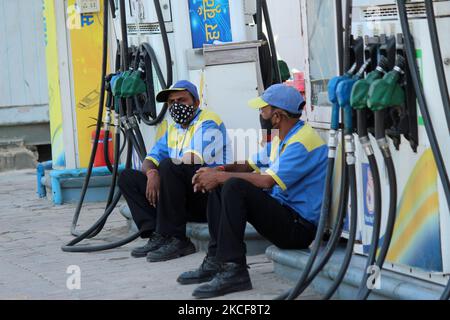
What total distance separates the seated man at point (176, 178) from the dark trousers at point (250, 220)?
97cm

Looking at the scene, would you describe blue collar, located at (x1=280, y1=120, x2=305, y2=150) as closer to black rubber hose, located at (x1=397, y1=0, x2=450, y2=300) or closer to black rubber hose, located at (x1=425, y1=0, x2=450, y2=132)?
black rubber hose, located at (x1=397, y1=0, x2=450, y2=300)

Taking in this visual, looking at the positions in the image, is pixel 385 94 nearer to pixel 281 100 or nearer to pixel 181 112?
pixel 281 100

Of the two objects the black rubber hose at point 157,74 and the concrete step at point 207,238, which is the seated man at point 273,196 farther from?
the black rubber hose at point 157,74

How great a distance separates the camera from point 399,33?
517 cm

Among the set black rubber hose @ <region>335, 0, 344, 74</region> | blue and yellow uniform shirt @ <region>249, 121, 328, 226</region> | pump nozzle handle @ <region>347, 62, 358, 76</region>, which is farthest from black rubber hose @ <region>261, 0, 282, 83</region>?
pump nozzle handle @ <region>347, 62, 358, 76</region>

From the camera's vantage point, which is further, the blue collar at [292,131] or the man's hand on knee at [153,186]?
the man's hand on knee at [153,186]

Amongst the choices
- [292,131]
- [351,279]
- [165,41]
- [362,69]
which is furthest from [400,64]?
[165,41]

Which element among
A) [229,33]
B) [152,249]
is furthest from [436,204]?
[229,33]

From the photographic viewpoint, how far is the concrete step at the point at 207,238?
731cm

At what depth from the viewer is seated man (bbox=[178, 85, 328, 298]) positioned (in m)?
6.06

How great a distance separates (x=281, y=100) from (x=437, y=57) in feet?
5.28

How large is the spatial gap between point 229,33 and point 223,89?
510 millimetres

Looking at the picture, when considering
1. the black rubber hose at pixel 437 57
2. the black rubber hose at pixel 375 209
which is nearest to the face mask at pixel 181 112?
the black rubber hose at pixel 375 209

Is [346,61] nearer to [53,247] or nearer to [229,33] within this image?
[229,33]
